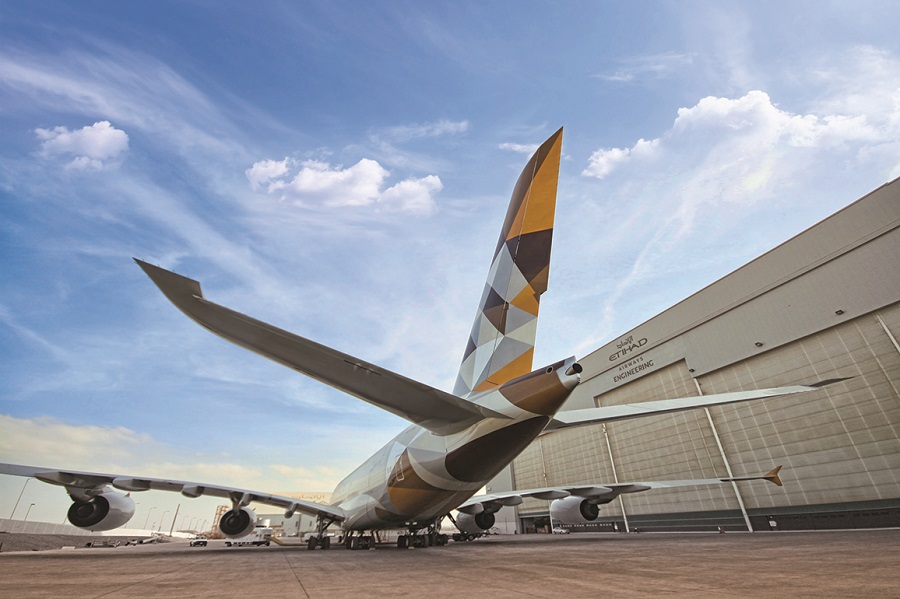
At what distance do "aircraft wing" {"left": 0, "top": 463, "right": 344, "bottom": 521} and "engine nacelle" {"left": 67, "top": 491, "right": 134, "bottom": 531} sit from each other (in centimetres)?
36

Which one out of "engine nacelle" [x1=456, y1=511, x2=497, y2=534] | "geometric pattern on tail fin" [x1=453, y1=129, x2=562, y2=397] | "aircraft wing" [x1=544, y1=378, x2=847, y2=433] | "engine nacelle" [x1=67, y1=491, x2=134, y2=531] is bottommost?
"engine nacelle" [x1=456, y1=511, x2=497, y2=534]

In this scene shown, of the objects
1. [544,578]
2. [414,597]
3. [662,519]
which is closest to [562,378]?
[544,578]

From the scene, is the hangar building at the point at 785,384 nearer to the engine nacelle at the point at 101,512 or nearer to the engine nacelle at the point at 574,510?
the engine nacelle at the point at 574,510

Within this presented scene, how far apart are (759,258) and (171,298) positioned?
30116mm

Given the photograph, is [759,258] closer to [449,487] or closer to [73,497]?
[449,487]

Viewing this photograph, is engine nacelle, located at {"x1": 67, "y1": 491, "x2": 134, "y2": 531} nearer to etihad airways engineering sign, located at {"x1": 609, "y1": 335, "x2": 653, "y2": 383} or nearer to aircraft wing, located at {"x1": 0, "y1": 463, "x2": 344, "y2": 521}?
aircraft wing, located at {"x1": 0, "y1": 463, "x2": 344, "y2": 521}

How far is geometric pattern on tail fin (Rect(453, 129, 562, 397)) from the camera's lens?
25.2 feet

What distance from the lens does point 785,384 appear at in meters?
21.5

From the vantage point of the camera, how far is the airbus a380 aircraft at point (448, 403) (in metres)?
3.97

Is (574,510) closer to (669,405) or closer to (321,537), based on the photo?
(321,537)

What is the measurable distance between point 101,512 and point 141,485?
3.35ft

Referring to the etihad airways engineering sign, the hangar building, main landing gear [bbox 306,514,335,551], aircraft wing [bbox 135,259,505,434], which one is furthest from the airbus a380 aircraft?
the etihad airways engineering sign

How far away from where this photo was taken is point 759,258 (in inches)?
948

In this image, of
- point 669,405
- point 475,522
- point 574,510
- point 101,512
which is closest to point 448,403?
point 669,405
